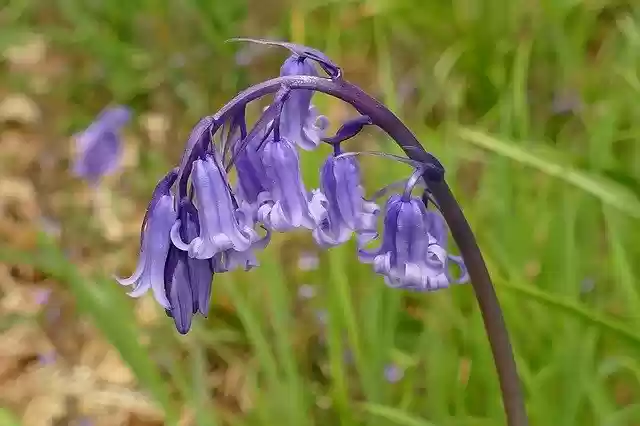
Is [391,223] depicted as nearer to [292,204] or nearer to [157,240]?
[292,204]

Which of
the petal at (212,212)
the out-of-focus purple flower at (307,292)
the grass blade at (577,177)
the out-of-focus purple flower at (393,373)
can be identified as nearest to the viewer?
the petal at (212,212)

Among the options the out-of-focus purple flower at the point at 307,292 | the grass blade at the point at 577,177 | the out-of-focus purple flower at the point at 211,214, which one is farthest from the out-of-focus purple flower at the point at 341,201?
the out-of-focus purple flower at the point at 307,292

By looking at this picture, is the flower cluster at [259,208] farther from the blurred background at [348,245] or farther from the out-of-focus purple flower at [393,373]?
the out-of-focus purple flower at [393,373]

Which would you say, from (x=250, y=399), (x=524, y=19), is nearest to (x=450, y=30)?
(x=524, y=19)

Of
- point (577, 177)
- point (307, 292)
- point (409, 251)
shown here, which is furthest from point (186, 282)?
point (307, 292)

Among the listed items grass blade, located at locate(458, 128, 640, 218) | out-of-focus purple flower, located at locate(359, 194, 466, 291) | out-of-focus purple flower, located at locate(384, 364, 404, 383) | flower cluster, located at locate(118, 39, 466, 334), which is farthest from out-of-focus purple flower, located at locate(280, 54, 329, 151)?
out-of-focus purple flower, located at locate(384, 364, 404, 383)

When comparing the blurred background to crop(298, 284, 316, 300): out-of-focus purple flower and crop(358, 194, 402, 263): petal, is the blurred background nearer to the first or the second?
crop(298, 284, 316, 300): out-of-focus purple flower

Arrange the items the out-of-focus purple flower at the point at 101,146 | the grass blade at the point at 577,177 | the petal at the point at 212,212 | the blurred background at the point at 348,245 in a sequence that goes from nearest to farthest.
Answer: the petal at the point at 212,212 → the grass blade at the point at 577,177 → the blurred background at the point at 348,245 → the out-of-focus purple flower at the point at 101,146

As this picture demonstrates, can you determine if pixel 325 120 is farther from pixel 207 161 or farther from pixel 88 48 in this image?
pixel 88 48
